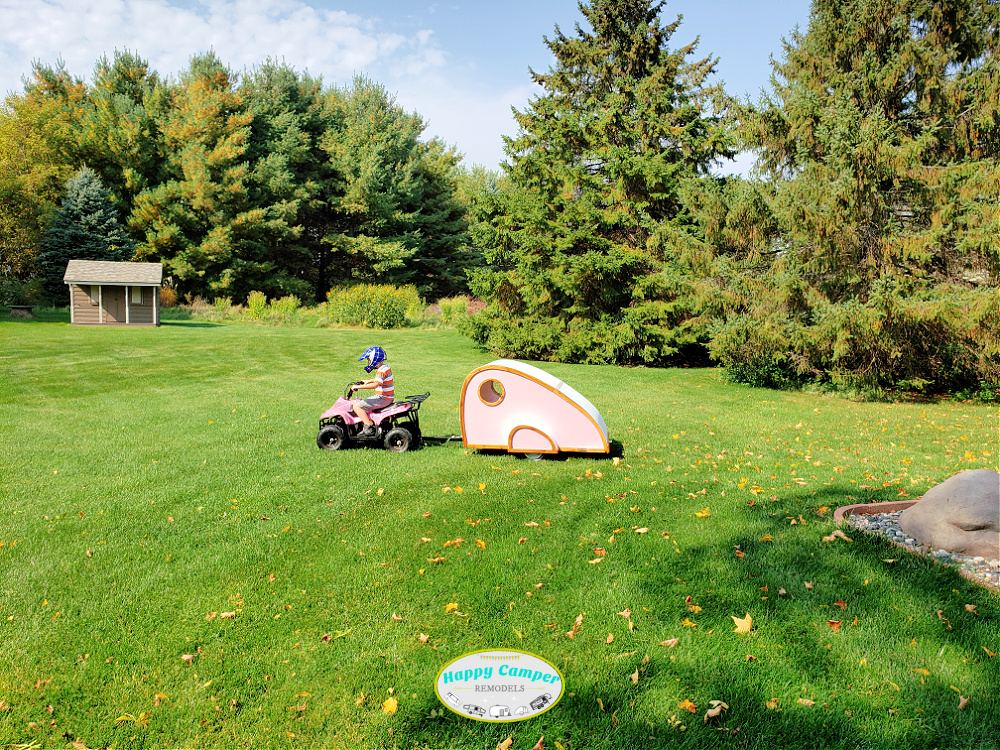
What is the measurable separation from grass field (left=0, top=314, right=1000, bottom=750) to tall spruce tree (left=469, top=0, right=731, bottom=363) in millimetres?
9372

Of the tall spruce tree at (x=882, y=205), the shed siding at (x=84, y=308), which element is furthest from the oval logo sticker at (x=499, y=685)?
the shed siding at (x=84, y=308)

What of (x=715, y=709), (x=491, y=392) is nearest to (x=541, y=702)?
(x=715, y=709)

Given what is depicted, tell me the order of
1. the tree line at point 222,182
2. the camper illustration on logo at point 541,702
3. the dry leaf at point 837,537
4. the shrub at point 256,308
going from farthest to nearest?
the tree line at point 222,182 < the shrub at point 256,308 < the dry leaf at point 837,537 < the camper illustration on logo at point 541,702

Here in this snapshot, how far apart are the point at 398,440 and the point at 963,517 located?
5.59 m

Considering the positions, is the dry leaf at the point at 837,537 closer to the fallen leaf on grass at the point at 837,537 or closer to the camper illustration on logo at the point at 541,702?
the fallen leaf on grass at the point at 837,537

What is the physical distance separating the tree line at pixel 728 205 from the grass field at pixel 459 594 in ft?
15.9

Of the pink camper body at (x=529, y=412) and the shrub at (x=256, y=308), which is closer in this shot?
the pink camper body at (x=529, y=412)

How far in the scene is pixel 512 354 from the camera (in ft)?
63.8

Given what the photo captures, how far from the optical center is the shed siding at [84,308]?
26547 mm

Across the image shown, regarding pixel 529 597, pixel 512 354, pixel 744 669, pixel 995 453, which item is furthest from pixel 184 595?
pixel 512 354

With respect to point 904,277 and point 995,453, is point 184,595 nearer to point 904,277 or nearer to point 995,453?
point 995,453

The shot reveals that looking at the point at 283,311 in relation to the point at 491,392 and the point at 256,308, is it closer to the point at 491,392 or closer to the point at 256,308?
the point at 256,308

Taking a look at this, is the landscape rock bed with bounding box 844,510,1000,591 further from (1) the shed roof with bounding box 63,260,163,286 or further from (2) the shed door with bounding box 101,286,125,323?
(2) the shed door with bounding box 101,286,125,323

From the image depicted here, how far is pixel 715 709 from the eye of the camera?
2.96 meters
